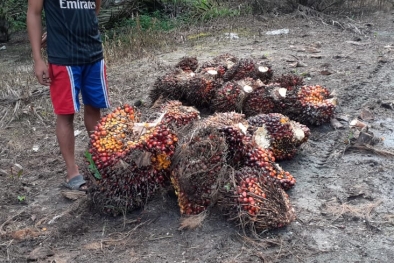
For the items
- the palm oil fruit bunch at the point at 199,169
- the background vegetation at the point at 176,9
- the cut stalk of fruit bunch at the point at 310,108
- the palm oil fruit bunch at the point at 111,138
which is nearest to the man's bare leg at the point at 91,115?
the palm oil fruit bunch at the point at 111,138

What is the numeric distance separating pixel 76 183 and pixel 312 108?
2.29m

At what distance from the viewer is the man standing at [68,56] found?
342cm

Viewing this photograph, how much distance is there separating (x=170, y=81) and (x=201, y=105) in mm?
423

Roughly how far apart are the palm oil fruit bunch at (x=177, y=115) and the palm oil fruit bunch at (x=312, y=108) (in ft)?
3.97

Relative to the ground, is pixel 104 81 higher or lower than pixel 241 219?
higher

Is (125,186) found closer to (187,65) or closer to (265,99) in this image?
(265,99)

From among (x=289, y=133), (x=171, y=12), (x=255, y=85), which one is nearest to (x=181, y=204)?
(x=289, y=133)

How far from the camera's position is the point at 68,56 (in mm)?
3467

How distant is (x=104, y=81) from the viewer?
3775 millimetres

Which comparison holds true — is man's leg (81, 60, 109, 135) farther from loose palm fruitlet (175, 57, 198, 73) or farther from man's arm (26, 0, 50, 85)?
loose palm fruitlet (175, 57, 198, 73)

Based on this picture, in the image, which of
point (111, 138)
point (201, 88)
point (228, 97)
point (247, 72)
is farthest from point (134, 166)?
point (247, 72)

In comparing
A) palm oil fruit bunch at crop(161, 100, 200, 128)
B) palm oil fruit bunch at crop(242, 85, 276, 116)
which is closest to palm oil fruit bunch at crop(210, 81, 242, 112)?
palm oil fruit bunch at crop(242, 85, 276, 116)

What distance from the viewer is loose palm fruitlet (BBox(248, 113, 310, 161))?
12.0ft

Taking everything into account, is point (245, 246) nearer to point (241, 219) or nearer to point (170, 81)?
point (241, 219)
